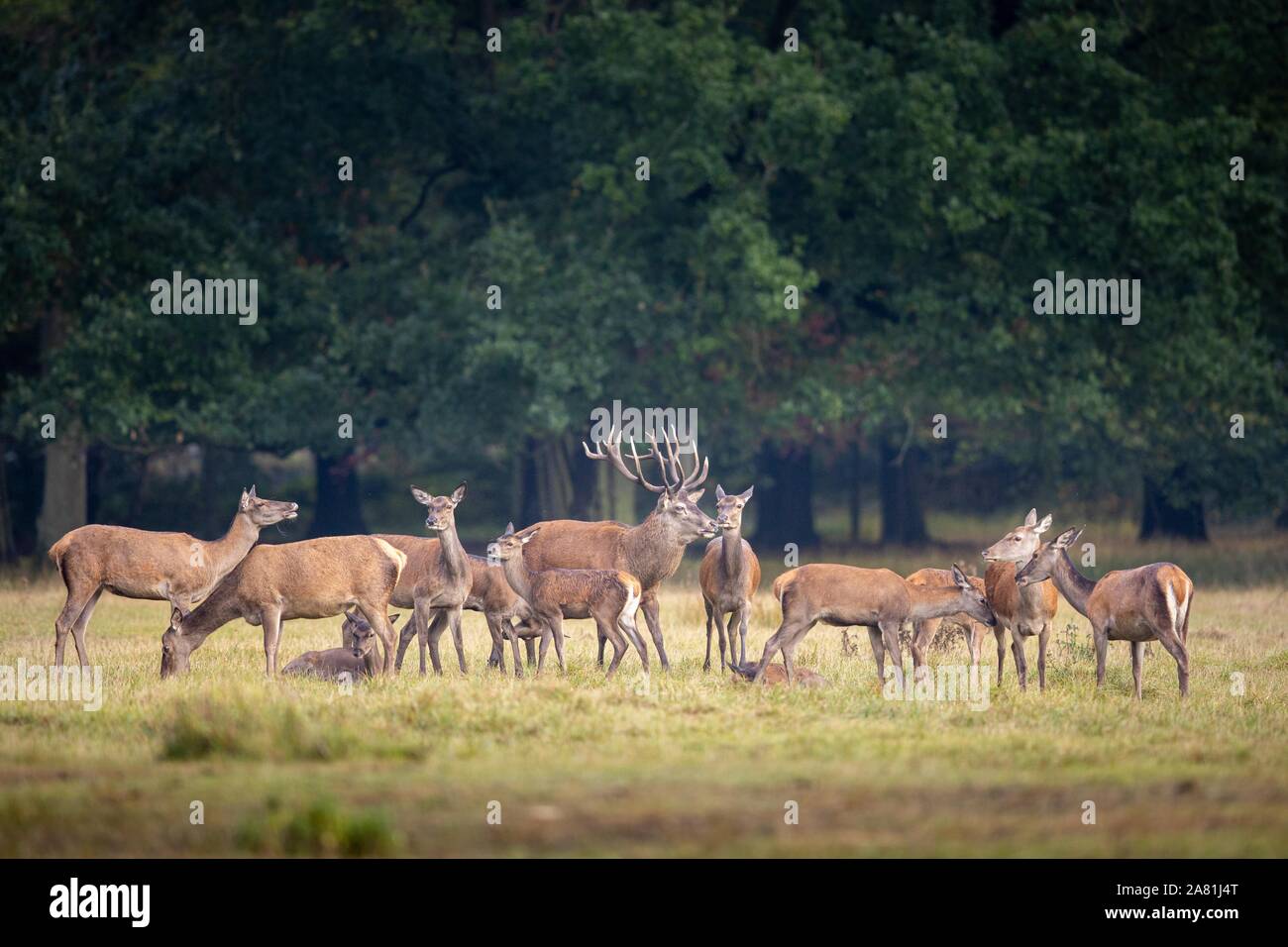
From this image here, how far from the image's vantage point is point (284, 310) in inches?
1125

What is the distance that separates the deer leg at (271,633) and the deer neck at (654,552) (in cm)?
322

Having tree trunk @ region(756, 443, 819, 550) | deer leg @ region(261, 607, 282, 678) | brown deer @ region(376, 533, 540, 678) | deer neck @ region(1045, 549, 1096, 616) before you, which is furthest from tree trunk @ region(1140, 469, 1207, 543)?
deer leg @ region(261, 607, 282, 678)

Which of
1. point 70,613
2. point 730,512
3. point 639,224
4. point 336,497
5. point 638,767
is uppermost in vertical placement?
point 639,224

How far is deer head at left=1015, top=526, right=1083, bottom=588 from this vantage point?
46.6ft

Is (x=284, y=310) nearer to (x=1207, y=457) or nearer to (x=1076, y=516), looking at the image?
(x=1207, y=457)

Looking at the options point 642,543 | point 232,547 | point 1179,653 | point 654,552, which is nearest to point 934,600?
point 1179,653

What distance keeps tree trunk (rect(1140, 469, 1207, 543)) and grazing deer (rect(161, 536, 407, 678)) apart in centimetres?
2140

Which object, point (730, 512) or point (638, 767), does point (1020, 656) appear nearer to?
point (730, 512)

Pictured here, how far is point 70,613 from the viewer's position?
1517cm

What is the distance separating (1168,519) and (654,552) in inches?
822

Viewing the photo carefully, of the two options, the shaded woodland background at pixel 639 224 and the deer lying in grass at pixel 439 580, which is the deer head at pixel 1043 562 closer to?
the deer lying in grass at pixel 439 580

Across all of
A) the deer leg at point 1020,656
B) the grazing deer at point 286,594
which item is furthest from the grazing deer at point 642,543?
the deer leg at point 1020,656

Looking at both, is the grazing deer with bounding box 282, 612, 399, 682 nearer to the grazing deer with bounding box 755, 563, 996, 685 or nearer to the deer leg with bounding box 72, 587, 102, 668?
the deer leg with bounding box 72, 587, 102, 668
